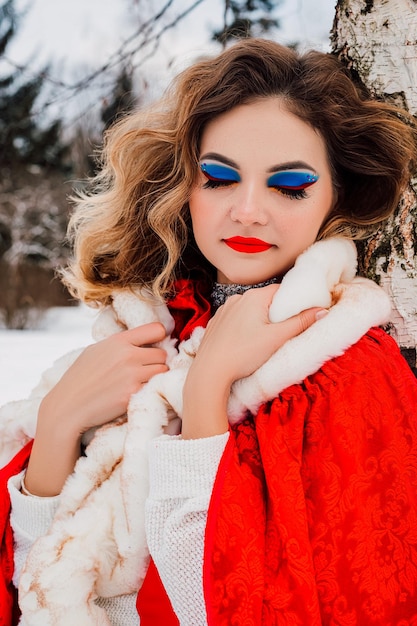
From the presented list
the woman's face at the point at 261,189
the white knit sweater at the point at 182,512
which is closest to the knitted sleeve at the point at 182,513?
the white knit sweater at the point at 182,512

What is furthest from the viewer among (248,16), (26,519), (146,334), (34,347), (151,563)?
(34,347)

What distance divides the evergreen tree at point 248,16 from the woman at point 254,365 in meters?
0.68

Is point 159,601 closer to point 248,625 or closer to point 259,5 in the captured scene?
point 248,625

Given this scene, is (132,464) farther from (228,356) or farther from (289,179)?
(289,179)

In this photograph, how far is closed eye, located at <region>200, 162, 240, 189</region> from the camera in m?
1.55

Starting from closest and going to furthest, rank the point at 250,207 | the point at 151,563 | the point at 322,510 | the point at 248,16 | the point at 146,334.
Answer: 1. the point at 322,510
2. the point at 151,563
3. the point at 250,207
4. the point at 146,334
5. the point at 248,16

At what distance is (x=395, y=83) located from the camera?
5.67 feet

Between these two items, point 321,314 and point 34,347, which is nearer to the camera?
point 321,314

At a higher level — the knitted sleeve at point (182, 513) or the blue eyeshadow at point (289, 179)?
the blue eyeshadow at point (289, 179)

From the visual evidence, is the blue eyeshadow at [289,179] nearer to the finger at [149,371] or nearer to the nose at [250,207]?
the nose at [250,207]

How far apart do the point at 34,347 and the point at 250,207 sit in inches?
391

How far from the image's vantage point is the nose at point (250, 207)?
1.51m

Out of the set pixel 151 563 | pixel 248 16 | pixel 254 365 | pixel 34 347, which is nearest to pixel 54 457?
pixel 151 563

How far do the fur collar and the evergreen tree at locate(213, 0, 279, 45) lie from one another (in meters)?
1.20
